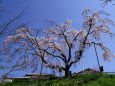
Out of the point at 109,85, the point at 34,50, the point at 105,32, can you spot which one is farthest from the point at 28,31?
the point at 109,85

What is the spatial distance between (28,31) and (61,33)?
4.96 meters

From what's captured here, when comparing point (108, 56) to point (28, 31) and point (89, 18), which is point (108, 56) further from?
point (28, 31)

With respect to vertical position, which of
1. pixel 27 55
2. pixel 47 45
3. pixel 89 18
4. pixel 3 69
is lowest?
pixel 3 69

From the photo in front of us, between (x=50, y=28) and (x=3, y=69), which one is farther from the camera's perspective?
(x=50, y=28)

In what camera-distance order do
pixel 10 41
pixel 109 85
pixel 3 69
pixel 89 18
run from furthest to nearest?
1. pixel 89 18
2. pixel 10 41
3. pixel 109 85
4. pixel 3 69

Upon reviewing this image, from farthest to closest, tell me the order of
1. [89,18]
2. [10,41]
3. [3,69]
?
[89,18], [10,41], [3,69]

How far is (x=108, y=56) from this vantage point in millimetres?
21891

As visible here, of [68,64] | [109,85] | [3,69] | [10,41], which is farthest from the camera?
[10,41]

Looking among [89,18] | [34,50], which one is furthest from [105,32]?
[34,50]

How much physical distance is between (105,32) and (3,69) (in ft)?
66.0

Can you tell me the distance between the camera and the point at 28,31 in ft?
A: 73.0

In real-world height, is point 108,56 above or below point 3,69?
above

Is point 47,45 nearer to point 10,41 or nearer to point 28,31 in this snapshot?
point 28,31

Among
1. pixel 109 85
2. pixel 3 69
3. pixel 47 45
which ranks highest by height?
pixel 47 45
